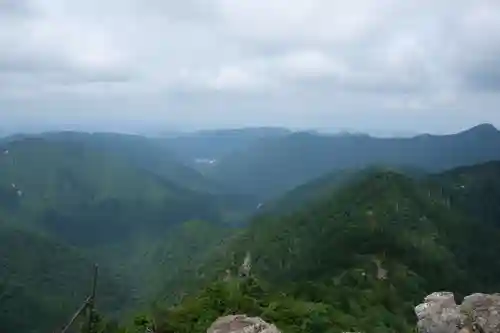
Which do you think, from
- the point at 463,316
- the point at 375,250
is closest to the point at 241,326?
the point at 463,316

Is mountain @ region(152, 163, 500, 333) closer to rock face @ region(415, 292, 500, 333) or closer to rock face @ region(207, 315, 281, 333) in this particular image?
rock face @ region(415, 292, 500, 333)

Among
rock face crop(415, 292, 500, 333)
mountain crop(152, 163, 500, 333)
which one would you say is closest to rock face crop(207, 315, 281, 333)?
rock face crop(415, 292, 500, 333)

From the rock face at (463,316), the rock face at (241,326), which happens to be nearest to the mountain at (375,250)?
the rock face at (463,316)

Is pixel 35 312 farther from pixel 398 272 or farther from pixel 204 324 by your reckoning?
pixel 204 324

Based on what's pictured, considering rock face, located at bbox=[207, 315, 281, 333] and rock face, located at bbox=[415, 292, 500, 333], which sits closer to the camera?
rock face, located at bbox=[207, 315, 281, 333]

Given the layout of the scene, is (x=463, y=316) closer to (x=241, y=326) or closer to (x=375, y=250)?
(x=241, y=326)
